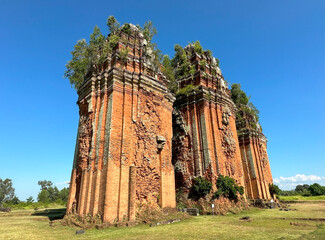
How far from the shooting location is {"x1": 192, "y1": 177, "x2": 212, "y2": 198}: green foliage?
12.8 m

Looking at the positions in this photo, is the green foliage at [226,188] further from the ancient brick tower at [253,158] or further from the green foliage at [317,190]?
the green foliage at [317,190]

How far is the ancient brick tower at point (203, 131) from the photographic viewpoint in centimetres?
1404

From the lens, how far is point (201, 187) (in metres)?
12.9

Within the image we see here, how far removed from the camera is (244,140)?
22.8 metres

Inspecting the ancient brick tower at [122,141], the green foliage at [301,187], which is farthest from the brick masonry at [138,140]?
the green foliage at [301,187]

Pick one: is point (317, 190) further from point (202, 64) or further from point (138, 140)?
point (138, 140)

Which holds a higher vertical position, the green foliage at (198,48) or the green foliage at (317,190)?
the green foliage at (198,48)

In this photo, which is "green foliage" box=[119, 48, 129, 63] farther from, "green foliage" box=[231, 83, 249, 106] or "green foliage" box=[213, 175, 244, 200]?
"green foliage" box=[231, 83, 249, 106]

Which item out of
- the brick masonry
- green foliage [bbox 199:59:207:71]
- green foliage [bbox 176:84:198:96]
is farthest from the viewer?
green foliage [bbox 199:59:207:71]

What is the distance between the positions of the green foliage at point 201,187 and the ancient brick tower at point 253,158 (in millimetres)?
10229

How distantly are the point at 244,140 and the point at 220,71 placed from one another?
327 inches

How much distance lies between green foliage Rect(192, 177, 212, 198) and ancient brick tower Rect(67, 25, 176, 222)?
2748mm

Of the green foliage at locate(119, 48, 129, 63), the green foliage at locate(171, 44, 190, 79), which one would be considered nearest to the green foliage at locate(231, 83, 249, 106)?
the green foliage at locate(171, 44, 190, 79)

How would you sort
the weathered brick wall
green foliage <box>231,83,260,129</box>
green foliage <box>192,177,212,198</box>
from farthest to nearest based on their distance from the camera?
green foliage <box>231,83,260,129</box> → the weathered brick wall → green foliage <box>192,177,212,198</box>
